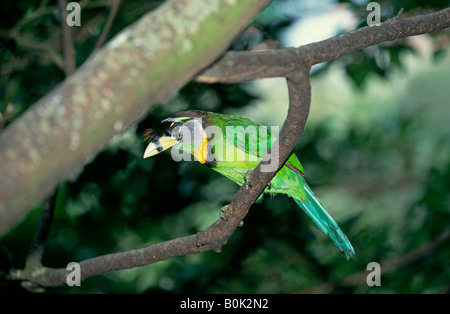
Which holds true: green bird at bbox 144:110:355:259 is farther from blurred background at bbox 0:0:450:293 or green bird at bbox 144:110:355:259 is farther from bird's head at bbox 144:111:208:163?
blurred background at bbox 0:0:450:293

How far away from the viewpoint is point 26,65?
3.11 metres

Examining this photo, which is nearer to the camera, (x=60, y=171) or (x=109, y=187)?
(x=60, y=171)

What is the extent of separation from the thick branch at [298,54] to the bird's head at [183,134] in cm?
93

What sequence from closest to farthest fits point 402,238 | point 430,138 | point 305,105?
point 305,105
point 402,238
point 430,138

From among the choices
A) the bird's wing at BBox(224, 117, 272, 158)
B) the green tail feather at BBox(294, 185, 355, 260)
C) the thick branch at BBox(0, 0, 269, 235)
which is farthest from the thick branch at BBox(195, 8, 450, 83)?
the green tail feather at BBox(294, 185, 355, 260)

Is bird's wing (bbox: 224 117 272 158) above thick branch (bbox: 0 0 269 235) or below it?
above

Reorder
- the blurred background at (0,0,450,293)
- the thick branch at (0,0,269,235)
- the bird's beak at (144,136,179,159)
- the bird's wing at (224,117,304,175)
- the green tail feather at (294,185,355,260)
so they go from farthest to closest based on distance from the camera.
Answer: the blurred background at (0,0,450,293) < the green tail feather at (294,185,355,260) < the bird's wing at (224,117,304,175) < the bird's beak at (144,136,179,159) < the thick branch at (0,0,269,235)

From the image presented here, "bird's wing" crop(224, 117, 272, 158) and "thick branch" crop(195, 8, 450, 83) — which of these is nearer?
"thick branch" crop(195, 8, 450, 83)

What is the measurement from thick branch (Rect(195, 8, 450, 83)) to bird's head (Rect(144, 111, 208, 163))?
3.06 ft

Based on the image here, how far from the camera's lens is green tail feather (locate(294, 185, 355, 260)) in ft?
7.25

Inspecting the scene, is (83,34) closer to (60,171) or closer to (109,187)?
(109,187)

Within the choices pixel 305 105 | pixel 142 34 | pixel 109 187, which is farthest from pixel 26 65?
pixel 142 34

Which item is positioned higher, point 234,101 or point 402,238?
point 234,101

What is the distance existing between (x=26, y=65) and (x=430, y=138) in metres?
4.30
